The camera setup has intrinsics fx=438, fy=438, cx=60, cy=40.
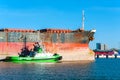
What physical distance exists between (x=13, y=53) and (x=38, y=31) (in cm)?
909

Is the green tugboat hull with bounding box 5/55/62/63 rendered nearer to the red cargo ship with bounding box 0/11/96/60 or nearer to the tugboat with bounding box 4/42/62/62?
the tugboat with bounding box 4/42/62/62

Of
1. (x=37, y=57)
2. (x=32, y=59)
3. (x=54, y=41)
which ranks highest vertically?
(x=54, y=41)

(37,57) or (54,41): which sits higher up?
(54,41)

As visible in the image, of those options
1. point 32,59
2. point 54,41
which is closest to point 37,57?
point 32,59

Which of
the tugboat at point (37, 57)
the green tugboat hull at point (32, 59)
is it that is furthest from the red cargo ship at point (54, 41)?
the green tugboat hull at point (32, 59)

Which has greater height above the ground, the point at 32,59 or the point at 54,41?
the point at 54,41

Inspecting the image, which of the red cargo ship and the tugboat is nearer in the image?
the tugboat

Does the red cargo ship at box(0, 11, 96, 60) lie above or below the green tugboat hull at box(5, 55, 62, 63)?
above

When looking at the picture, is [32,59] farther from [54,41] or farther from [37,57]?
[54,41]

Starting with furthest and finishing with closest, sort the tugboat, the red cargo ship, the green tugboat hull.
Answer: the red cargo ship, the tugboat, the green tugboat hull

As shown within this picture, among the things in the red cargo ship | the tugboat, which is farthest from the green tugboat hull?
the red cargo ship

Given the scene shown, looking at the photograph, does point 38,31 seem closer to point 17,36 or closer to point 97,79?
point 17,36

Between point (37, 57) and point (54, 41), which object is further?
point (54, 41)

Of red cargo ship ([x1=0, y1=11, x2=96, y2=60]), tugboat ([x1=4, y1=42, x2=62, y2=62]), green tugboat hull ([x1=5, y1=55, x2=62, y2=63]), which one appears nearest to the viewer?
green tugboat hull ([x1=5, y1=55, x2=62, y2=63])
